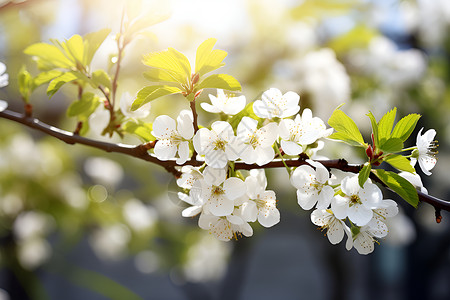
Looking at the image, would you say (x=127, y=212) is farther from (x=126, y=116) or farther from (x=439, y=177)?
(x=439, y=177)

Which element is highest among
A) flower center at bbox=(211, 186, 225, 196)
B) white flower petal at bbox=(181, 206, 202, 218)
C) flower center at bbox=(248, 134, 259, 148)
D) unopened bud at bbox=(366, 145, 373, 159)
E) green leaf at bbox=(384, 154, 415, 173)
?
flower center at bbox=(248, 134, 259, 148)

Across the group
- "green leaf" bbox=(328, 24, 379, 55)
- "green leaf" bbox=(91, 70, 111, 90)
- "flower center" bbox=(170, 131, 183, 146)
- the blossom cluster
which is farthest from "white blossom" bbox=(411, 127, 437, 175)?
"green leaf" bbox=(328, 24, 379, 55)

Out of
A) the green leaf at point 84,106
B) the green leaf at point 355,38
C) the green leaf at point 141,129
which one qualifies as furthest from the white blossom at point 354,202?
the green leaf at point 355,38

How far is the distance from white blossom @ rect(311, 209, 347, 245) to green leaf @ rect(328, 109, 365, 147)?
0.08m

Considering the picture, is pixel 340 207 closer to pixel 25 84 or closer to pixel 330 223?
pixel 330 223

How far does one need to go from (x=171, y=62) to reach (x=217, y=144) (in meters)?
0.09

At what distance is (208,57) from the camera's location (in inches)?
16.2

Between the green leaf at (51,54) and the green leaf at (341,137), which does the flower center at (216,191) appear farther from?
the green leaf at (51,54)

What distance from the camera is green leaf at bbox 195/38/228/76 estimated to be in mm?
408

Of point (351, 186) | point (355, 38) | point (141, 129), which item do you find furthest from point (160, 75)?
point (355, 38)

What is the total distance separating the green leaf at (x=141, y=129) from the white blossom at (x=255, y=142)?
0.46 feet

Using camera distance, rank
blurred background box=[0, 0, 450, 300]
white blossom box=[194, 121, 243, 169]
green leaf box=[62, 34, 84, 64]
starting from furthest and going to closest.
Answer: blurred background box=[0, 0, 450, 300] < green leaf box=[62, 34, 84, 64] < white blossom box=[194, 121, 243, 169]

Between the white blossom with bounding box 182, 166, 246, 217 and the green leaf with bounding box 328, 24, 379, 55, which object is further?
the green leaf with bounding box 328, 24, 379, 55

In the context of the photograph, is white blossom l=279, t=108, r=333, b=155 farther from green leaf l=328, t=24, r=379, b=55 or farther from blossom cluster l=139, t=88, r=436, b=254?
green leaf l=328, t=24, r=379, b=55
